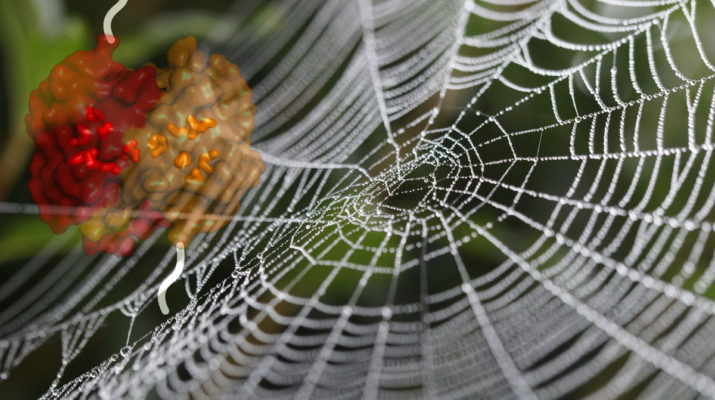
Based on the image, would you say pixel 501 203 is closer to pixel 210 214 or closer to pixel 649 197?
pixel 649 197

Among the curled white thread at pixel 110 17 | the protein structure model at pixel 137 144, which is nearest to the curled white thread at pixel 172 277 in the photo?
the protein structure model at pixel 137 144

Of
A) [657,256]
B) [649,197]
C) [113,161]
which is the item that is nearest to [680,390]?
[657,256]

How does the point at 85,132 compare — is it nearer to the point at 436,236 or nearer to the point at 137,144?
A: the point at 137,144

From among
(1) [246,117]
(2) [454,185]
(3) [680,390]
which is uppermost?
(1) [246,117]

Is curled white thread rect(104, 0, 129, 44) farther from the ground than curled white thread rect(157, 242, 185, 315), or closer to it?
farther from the ground

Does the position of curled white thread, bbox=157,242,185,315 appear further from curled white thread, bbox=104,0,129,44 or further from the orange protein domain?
curled white thread, bbox=104,0,129,44

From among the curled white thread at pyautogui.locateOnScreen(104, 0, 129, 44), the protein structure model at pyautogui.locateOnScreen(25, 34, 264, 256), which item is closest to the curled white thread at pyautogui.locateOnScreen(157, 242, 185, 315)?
the protein structure model at pyautogui.locateOnScreen(25, 34, 264, 256)
